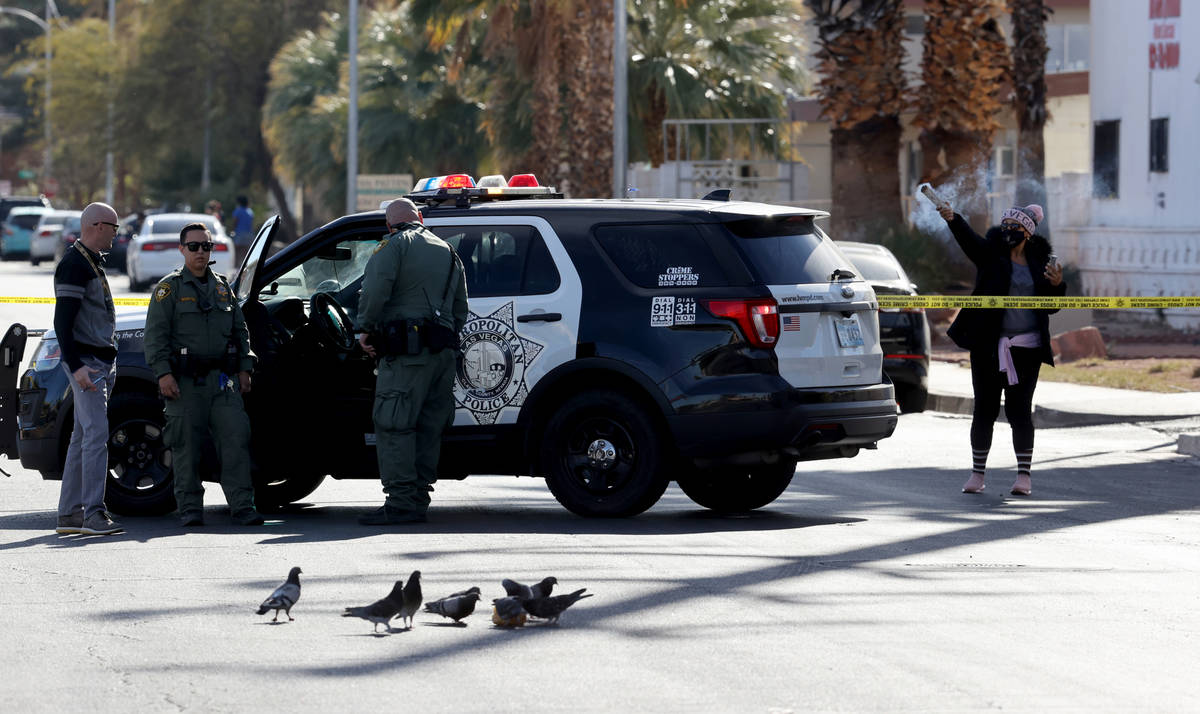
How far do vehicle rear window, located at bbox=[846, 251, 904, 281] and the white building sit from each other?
9.94 meters

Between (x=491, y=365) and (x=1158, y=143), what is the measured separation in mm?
19105

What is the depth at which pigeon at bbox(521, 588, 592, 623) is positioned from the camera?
7301 millimetres

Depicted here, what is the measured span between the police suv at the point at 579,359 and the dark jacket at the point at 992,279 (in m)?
1.44

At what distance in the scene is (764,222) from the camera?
34.0 ft

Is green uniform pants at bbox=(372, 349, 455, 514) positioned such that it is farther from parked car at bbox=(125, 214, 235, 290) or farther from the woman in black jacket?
parked car at bbox=(125, 214, 235, 290)

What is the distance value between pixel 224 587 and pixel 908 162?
3537cm

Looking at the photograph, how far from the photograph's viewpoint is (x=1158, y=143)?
2728cm

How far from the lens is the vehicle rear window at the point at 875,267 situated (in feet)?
56.2

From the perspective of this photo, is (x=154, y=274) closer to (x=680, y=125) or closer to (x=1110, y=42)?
(x=680, y=125)

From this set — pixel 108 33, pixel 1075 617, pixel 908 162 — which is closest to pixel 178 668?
pixel 1075 617

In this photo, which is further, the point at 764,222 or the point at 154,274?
the point at 154,274

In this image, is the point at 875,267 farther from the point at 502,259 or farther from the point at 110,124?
the point at 110,124

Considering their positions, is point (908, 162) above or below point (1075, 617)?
above

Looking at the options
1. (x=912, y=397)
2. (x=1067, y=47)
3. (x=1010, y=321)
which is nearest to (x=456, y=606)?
(x=1010, y=321)
